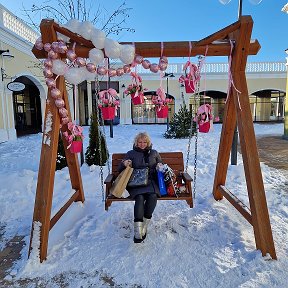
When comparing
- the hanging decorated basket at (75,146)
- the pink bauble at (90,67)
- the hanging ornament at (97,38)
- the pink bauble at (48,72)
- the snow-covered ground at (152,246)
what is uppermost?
the hanging ornament at (97,38)

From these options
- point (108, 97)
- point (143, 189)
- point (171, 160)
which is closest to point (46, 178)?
point (143, 189)

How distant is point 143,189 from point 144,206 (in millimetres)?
200

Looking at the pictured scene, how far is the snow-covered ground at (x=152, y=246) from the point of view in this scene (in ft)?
7.61

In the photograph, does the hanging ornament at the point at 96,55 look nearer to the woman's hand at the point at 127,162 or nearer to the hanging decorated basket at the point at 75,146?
the hanging decorated basket at the point at 75,146

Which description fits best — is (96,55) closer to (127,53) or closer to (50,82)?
(127,53)

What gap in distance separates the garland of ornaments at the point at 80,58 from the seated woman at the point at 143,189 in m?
1.13

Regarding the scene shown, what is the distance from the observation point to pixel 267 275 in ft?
7.52

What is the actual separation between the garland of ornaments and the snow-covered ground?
5.11ft

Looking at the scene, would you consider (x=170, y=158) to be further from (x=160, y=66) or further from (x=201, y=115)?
(x=160, y=66)

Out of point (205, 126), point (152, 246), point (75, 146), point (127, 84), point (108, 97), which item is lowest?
point (152, 246)

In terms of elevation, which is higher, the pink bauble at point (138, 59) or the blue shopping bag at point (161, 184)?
the pink bauble at point (138, 59)

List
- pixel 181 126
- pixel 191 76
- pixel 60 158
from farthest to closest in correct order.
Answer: pixel 181 126
pixel 60 158
pixel 191 76

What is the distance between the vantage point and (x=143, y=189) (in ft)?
10.2

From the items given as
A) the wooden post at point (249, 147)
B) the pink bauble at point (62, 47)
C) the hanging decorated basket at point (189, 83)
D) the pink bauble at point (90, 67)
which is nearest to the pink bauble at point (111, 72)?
the pink bauble at point (90, 67)
